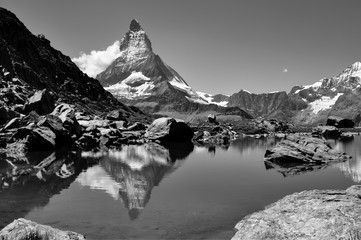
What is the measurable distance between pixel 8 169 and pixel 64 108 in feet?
185

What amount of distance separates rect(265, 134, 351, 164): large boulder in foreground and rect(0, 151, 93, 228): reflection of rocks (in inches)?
1443

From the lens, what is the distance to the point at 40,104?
111 m

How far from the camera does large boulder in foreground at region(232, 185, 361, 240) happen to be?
19.0m

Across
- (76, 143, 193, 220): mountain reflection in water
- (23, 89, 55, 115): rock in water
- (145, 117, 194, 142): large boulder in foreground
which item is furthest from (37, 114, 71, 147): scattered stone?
(145, 117, 194, 142): large boulder in foreground

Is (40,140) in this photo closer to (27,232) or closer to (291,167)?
(291,167)

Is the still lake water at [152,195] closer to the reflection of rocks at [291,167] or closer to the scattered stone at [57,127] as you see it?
the reflection of rocks at [291,167]

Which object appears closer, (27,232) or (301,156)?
(27,232)

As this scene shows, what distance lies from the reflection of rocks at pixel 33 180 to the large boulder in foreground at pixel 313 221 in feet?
63.7

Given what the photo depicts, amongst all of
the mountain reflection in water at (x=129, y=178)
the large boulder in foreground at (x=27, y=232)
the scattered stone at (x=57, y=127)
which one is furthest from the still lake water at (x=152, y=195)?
the scattered stone at (x=57, y=127)

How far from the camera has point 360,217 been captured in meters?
19.9

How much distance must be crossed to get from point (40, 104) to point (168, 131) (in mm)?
43014

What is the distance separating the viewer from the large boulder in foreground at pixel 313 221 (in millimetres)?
19047

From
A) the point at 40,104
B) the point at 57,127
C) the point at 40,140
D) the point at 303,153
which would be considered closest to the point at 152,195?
the point at 303,153

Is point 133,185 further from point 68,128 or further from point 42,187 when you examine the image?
point 68,128
